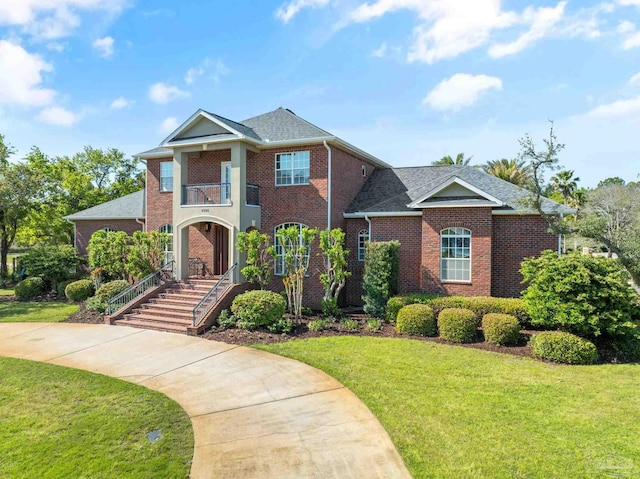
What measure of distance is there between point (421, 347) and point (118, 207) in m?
19.9

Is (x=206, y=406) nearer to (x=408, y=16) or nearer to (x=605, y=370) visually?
(x=605, y=370)

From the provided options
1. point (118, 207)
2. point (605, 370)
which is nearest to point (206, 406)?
point (605, 370)

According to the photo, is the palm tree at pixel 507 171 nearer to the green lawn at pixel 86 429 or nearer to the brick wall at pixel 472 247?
the brick wall at pixel 472 247

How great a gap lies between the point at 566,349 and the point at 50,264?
22.5m

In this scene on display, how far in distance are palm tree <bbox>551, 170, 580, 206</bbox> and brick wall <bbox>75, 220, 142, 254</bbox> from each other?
140 ft

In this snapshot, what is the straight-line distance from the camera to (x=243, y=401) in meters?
7.48

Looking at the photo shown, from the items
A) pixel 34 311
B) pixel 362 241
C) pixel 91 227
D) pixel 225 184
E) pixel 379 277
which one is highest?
pixel 225 184

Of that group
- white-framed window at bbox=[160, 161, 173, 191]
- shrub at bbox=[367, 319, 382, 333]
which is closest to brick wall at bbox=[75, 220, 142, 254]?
white-framed window at bbox=[160, 161, 173, 191]

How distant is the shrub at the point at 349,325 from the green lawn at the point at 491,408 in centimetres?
188

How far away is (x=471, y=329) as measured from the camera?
469 inches

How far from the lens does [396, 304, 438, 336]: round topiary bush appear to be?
12523 millimetres

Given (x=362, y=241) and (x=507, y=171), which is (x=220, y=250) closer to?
(x=362, y=241)

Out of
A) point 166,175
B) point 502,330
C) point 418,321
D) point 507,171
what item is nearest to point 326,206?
point 418,321

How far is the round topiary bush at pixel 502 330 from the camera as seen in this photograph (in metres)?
11.4
